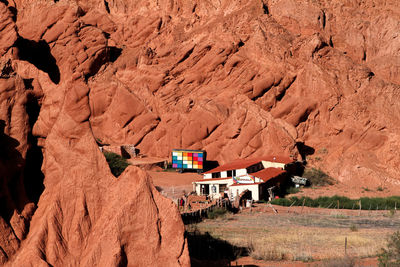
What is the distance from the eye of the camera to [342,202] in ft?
124

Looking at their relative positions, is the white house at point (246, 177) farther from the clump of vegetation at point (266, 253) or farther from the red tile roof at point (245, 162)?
the clump of vegetation at point (266, 253)

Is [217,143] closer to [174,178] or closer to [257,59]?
[174,178]

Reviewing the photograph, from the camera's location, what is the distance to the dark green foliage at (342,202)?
36156mm

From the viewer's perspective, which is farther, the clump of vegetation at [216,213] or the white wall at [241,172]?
the white wall at [241,172]

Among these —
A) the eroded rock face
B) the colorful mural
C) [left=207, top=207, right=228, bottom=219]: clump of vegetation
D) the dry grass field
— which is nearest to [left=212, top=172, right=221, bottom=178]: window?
the colorful mural

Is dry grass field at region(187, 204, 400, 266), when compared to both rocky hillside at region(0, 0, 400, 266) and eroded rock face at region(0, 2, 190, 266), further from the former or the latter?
rocky hillside at region(0, 0, 400, 266)

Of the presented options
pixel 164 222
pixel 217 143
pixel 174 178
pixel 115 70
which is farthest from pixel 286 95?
pixel 164 222

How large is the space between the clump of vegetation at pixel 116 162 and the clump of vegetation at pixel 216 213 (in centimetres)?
1423

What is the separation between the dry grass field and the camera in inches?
689

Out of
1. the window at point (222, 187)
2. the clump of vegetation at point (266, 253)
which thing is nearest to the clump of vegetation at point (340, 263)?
the clump of vegetation at point (266, 253)

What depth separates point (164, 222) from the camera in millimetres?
11156

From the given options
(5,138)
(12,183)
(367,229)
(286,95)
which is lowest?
(367,229)

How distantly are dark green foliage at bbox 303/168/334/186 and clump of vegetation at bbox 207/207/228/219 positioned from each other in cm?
1870

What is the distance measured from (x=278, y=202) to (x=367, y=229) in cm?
1251
